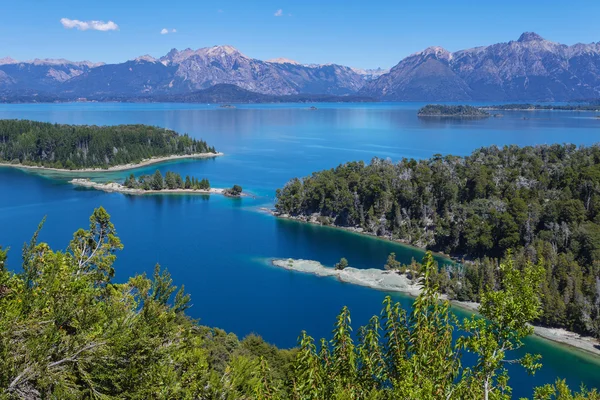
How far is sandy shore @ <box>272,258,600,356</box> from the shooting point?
26781mm

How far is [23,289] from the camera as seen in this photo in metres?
8.45

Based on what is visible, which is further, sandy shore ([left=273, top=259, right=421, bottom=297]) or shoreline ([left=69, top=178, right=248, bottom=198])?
shoreline ([left=69, top=178, right=248, bottom=198])

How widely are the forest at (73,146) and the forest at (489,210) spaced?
46922mm

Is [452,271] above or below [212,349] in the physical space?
below

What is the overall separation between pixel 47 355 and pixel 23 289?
244 centimetres

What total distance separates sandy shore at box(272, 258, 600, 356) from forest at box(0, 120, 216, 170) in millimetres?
60732

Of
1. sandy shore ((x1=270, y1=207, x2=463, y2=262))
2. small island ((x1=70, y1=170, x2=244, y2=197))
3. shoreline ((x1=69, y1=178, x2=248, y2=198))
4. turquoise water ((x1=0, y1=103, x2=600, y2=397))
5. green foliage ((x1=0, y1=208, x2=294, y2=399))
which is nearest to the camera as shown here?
green foliage ((x1=0, y1=208, x2=294, y2=399))

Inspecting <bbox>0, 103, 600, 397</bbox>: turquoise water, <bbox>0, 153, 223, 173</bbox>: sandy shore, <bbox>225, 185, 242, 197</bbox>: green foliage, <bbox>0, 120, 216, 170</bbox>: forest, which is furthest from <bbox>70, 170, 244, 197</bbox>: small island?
<bbox>0, 120, 216, 170</bbox>: forest

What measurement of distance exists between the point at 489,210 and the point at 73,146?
77.6 m

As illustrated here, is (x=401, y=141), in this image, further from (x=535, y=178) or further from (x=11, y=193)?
(x=11, y=193)

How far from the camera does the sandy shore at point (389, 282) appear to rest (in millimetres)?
26781

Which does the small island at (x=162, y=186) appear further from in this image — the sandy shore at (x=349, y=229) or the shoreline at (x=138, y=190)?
the sandy shore at (x=349, y=229)

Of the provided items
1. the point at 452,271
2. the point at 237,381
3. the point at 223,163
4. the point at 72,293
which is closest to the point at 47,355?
the point at 72,293

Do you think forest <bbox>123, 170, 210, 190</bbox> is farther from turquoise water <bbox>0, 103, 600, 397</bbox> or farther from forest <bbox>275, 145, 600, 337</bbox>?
forest <bbox>275, 145, 600, 337</bbox>
